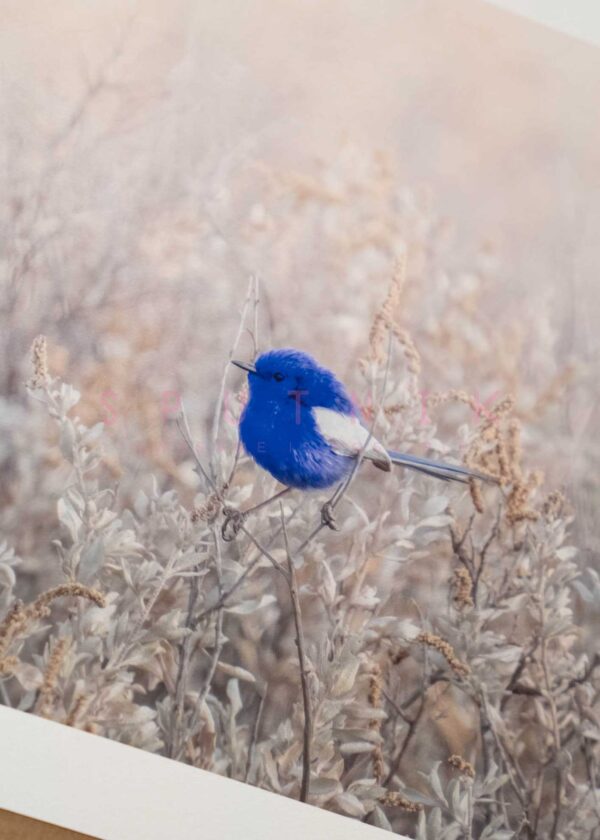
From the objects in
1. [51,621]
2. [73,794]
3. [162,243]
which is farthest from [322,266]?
[73,794]

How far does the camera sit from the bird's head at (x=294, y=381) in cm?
104

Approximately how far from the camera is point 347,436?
1.06m

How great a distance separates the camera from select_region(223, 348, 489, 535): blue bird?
103 cm

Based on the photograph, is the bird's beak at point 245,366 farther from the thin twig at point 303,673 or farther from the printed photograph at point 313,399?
the thin twig at point 303,673

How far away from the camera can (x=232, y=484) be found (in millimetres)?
1026

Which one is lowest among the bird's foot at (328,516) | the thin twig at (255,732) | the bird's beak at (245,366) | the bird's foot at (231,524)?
the thin twig at (255,732)

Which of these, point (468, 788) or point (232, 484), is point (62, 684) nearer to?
point (232, 484)

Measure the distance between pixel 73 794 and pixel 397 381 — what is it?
60cm

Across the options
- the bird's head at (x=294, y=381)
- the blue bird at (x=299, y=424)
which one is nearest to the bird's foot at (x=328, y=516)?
the blue bird at (x=299, y=424)

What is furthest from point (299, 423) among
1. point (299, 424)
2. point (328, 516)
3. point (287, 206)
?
point (287, 206)

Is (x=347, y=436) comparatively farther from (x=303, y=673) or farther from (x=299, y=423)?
(x=303, y=673)

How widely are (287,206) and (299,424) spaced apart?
10.7 inches

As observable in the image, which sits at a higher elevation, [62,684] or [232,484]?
[232,484]

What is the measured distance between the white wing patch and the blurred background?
6cm
